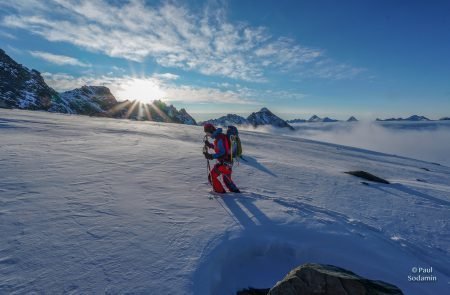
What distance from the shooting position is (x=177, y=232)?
5.26 metres

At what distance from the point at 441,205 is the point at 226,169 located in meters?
9.32

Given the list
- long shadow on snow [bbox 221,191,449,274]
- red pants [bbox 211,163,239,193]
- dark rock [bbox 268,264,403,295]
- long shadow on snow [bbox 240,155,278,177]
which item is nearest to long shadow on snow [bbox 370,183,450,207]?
long shadow on snow [bbox 240,155,278,177]

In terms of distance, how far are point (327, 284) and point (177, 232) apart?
2.98 metres

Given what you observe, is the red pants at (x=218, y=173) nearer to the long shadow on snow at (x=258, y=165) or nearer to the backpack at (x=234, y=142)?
the backpack at (x=234, y=142)

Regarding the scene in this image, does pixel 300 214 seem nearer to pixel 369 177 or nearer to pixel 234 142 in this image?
pixel 234 142

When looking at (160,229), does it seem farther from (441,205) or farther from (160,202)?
(441,205)

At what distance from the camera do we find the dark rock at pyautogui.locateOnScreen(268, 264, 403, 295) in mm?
3475

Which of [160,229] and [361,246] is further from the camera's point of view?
[361,246]

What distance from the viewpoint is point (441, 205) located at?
10.4 meters

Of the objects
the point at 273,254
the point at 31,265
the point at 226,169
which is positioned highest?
the point at 226,169

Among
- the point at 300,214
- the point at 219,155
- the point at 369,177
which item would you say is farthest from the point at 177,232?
the point at 369,177

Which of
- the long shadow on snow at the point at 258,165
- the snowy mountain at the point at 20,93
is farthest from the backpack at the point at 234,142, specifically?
the snowy mountain at the point at 20,93

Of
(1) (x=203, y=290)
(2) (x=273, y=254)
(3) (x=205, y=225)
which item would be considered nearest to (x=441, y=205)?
(2) (x=273, y=254)

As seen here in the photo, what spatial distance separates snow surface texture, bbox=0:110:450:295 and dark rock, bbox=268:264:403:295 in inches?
51.9
